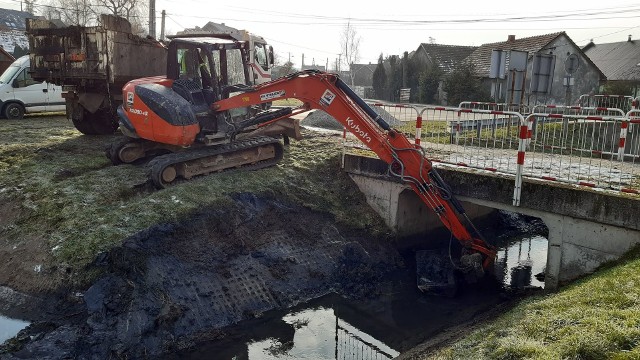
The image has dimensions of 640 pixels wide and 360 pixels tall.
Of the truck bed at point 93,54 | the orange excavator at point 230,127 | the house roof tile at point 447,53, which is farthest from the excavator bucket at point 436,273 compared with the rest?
the house roof tile at point 447,53

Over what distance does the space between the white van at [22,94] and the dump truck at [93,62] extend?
3202mm

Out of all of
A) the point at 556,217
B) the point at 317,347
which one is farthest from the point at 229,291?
the point at 556,217

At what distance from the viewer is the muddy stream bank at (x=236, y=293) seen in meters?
6.75

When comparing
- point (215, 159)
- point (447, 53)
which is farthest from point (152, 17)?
point (447, 53)

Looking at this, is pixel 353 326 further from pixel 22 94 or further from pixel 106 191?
pixel 22 94

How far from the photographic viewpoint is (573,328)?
5223mm

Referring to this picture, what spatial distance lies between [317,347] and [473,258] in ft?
10.9

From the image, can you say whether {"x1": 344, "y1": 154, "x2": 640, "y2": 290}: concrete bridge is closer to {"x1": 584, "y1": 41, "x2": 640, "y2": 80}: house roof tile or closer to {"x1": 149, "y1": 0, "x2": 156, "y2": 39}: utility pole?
{"x1": 149, "y1": 0, "x2": 156, "y2": 39}: utility pole

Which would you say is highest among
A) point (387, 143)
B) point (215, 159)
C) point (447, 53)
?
point (447, 53)

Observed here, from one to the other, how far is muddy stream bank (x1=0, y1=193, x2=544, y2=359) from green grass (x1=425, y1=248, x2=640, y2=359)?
1810 mm

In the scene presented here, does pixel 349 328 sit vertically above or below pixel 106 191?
below

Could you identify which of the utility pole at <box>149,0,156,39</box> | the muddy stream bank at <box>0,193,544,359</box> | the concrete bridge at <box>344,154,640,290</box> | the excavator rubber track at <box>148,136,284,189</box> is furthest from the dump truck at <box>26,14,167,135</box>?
the utility pole at <box>149,0,156,39</box>

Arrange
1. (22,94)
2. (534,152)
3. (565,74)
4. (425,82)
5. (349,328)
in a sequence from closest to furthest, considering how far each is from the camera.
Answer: (349,328)
(534,152)
(22,94)
(565,74)
(425,82)

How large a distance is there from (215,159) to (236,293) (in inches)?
131
